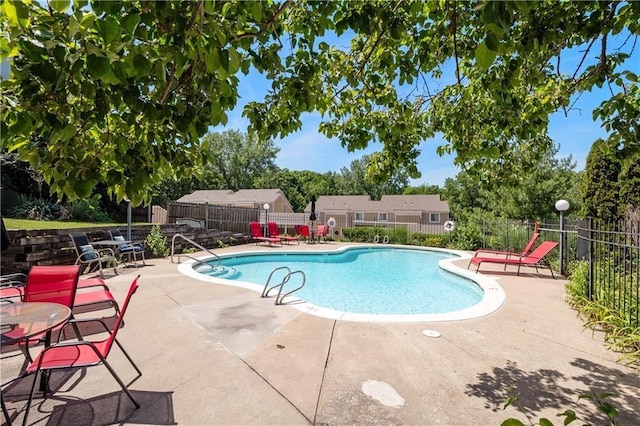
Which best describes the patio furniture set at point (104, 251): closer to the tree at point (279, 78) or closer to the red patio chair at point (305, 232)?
the tree at point (279, 78)

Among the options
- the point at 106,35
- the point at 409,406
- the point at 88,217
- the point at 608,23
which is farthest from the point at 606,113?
the point at 88,217

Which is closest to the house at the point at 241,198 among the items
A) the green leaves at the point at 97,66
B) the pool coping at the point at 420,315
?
the pool coping at the point at 420,315

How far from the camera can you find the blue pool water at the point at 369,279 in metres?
7.41

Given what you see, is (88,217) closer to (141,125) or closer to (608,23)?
(141,125)

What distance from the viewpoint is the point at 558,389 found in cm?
298

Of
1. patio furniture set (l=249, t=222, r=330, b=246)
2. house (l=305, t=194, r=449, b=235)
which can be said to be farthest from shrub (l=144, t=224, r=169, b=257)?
house (l=305, t=194, r=449, b=235)

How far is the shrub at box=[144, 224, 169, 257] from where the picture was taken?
10.7 meters

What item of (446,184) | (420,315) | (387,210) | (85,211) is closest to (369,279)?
(420,315)

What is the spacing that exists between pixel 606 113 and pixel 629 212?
5833mm

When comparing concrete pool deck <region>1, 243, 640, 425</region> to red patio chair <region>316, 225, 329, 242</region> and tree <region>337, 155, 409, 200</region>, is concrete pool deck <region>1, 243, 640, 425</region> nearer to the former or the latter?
red patio chair <region>316, 225, 329, 242</region>

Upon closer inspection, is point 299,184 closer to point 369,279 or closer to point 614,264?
point 369,279

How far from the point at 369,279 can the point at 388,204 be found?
2661cm

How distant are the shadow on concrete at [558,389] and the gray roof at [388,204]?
32.2 metres

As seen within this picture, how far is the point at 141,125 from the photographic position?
2.21 metres
